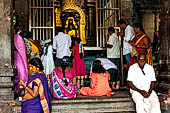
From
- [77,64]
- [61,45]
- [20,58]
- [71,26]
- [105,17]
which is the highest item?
[105,17]

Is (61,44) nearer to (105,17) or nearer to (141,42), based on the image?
(141,42)

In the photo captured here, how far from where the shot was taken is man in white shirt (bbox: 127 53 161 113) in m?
5.34

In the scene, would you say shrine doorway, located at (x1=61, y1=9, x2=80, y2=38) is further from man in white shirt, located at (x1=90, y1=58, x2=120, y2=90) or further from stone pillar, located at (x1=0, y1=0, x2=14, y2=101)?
stone pillar, located at (x1=0, y1=0, x2=14, y2=101)

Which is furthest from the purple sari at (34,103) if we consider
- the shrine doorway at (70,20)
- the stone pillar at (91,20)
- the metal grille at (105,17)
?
the stone pillar at (91,20)

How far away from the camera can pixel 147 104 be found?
5.30 metres

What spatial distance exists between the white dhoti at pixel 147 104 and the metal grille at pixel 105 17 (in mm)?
5439

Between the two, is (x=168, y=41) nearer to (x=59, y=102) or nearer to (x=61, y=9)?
(x=59, y=102)

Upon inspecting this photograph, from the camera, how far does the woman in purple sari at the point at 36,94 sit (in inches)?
181

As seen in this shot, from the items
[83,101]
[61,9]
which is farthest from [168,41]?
[61,9]

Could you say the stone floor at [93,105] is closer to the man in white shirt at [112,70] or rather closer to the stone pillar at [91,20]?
the man in white shirt at [112,70]

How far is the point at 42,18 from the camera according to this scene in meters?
10.7

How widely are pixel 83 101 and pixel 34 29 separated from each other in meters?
5.39

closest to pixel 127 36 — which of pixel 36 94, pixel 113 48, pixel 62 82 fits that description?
pixel 113 48

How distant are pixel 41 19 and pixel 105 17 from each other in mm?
2457
